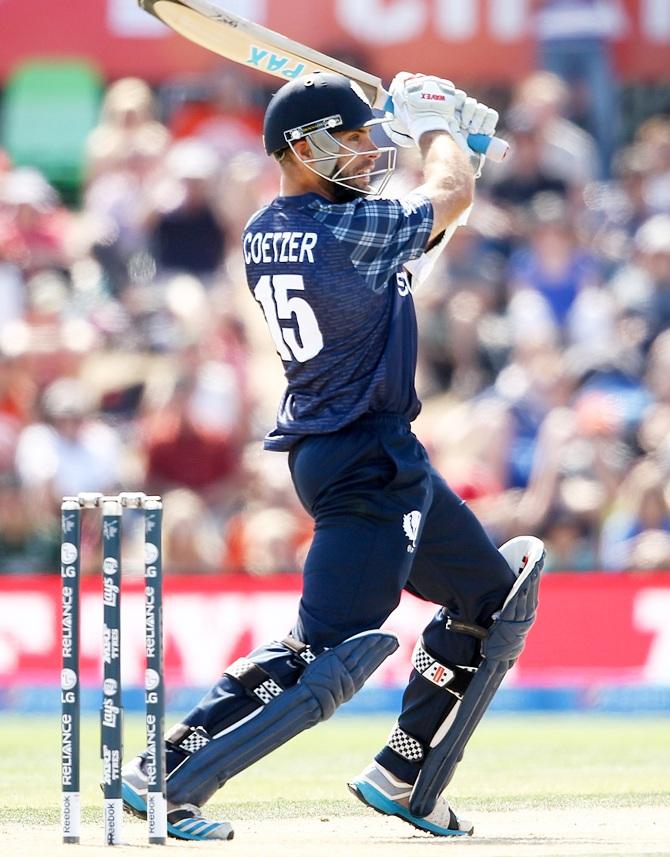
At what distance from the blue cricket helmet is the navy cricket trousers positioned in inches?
32.0

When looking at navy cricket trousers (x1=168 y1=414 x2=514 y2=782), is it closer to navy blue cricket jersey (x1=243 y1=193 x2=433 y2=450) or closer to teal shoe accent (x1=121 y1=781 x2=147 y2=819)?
navy blue cricket jersey (x1=243 y1=193 x2=433 y2=450)

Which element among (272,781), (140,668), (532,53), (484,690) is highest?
(532,53)

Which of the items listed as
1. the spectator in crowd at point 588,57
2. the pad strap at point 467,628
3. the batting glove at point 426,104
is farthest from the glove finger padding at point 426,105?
the spectator in crowd at point 588,57

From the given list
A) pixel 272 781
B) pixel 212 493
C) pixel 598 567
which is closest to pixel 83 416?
pixel 212 493

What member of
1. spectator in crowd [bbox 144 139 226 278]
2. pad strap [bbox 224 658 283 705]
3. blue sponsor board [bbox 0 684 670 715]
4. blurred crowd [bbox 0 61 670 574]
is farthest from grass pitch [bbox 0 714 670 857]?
spectator in crowd [bbox 144 139 226 278]

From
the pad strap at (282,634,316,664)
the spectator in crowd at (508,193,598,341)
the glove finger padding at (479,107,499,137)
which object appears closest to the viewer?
the pad strap at (282,634,316,664)

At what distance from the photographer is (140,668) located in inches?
380

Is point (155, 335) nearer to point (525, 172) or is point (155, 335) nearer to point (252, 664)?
point (525, 172)

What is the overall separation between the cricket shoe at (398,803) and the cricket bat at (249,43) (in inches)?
81.3

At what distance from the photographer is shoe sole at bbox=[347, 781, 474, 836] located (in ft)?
16.4

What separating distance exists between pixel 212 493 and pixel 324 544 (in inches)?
229

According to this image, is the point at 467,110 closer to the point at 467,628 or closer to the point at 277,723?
the point at 467,628

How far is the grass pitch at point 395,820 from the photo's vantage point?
15.4 feet

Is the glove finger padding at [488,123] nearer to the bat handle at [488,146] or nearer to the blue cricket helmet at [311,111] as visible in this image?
the bat handle at [488,146]
